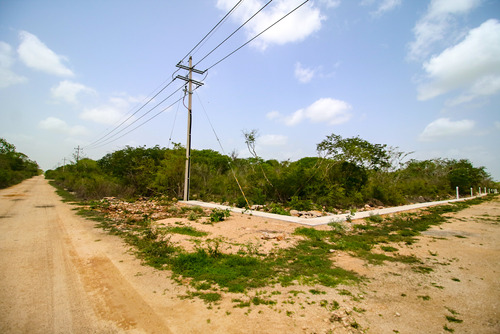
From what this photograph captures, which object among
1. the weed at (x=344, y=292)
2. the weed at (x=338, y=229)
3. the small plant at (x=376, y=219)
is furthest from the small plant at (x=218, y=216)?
the small plant at (x=376, y=219)

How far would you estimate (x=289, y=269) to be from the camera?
13.4 feet

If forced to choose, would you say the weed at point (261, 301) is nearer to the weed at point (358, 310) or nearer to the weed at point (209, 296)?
the weed at point (209, 296)

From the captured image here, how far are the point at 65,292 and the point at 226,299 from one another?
Answer: 7.35 feet

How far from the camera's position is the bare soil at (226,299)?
2449mm

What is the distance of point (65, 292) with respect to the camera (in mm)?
3127

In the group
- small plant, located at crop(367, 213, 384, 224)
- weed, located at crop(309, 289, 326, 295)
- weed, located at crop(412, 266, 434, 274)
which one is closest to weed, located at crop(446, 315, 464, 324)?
weed, located at crop(309, 289, 326, 295)

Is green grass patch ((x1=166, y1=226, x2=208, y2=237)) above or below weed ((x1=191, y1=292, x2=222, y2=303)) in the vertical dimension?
above

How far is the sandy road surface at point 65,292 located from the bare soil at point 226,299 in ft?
0.04

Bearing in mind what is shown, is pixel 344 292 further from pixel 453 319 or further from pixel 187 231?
pixel 187 231

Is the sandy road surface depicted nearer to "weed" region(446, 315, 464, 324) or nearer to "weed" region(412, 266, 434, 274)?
"weed" region(446, 315, 464, 324)

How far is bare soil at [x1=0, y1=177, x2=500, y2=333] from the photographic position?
2.45 m

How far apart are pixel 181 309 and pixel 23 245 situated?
4.88 meters

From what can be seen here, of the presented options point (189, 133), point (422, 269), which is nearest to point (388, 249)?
point (422, 269)

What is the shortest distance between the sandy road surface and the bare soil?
0.5 inches
